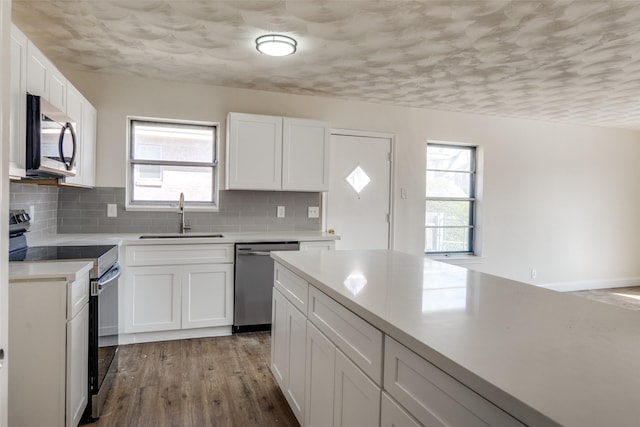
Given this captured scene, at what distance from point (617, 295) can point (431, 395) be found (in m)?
5.72

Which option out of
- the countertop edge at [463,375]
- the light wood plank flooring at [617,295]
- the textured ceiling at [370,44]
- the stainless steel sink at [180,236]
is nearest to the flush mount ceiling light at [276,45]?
the textured ceiling at [370,44]

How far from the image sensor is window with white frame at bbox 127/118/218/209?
3801 mm

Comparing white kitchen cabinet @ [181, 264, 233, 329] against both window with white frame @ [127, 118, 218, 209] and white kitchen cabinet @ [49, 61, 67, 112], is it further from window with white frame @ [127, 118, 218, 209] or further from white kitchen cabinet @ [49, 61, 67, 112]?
white kitchen cabinet @ [49, 61, 67, 112]

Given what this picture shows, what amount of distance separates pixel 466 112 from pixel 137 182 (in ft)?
12.7

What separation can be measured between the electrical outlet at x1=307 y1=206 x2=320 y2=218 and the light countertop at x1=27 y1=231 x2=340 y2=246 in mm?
410

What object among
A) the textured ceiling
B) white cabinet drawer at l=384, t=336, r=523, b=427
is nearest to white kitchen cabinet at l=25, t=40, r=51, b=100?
the textured ceiling

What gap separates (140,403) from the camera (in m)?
2.34

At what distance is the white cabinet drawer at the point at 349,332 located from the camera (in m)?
1.22

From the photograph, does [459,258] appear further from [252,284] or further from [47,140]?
[47,140]

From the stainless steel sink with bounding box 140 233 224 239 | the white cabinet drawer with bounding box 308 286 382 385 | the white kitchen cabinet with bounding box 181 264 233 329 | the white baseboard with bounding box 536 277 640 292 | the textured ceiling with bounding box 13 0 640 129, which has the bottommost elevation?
the white baseboard with bounding box 536 277 640 292

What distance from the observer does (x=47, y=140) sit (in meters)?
2.07

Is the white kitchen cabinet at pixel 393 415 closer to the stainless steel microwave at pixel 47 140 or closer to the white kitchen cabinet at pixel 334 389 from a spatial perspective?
the white kitchen cabinet at pixel 334 389

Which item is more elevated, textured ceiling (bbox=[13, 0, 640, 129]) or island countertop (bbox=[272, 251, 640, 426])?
textured ceiling (bbox=[13, 0, 640, 129])

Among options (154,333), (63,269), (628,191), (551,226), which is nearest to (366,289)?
(63,269)
